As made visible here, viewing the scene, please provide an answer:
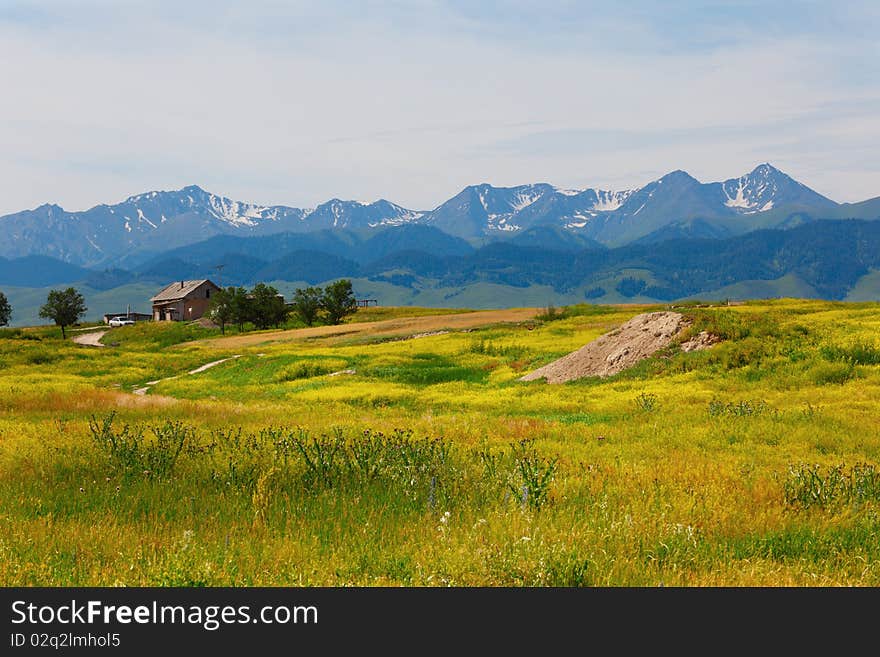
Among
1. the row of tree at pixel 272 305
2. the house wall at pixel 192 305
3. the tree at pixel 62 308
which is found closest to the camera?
the row of tree at pixel 272 305

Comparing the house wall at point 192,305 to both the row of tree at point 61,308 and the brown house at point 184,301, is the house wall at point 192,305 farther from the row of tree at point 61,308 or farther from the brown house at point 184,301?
the row of tree at point 61,308

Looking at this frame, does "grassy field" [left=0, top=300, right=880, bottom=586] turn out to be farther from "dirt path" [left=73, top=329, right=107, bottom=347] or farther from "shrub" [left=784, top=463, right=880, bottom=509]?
"dirt path" [left=73, top=329, right=107, bottom=347]

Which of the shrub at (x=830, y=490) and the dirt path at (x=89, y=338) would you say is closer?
the shrub at (x=830, y=490)

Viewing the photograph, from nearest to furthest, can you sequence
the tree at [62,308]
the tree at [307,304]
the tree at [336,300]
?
the tree at [336,300] < the tree at [307,304] < the tree at [62,308]

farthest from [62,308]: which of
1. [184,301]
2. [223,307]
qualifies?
[223,307]

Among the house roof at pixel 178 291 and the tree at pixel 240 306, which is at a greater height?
the house roof at pixel 178 291

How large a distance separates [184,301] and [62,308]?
Answer: 3575 centimetres

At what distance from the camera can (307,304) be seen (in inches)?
4926

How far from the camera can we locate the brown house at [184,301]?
171m

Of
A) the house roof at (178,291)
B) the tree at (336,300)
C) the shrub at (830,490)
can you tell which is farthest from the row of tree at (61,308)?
the shrub at (830,490)

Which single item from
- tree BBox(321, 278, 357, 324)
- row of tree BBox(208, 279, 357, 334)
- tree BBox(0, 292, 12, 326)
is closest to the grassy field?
tree BBox(321, 278, 357, 324)
